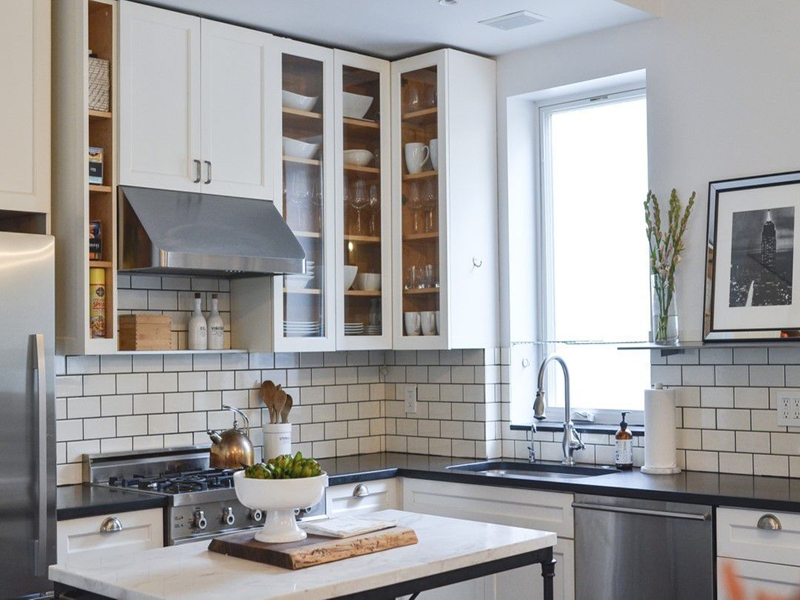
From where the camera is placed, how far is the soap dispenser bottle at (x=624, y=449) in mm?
4090

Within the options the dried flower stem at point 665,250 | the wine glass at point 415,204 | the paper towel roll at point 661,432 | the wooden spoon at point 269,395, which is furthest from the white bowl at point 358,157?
the paper towel roll at point 661,432

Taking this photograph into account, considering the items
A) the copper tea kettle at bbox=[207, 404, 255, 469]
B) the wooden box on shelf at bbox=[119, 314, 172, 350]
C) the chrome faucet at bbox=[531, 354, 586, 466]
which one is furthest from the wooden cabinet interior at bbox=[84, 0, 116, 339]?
the chrome faucet at bbox=[531, 354, 586, 466]

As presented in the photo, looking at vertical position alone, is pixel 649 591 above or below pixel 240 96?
below

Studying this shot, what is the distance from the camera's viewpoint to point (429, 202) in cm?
457

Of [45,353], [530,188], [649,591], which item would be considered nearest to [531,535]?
[649,591]

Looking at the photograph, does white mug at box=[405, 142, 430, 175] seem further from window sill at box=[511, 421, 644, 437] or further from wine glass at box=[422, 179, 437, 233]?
window sill at box=[511, 421, 644, 437]

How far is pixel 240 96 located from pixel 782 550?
2606mm

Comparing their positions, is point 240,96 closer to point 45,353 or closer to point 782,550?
point 45,353

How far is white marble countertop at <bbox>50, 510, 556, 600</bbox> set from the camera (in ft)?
7.32

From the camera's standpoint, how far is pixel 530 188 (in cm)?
478

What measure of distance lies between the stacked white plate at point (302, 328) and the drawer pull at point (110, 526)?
45.0 inches

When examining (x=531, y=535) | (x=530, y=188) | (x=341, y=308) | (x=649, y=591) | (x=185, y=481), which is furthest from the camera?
(x=530, y=188)

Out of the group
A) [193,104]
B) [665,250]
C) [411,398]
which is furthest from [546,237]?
[193,104]

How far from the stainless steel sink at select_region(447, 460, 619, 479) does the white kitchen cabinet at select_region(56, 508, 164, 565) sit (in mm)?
1332
